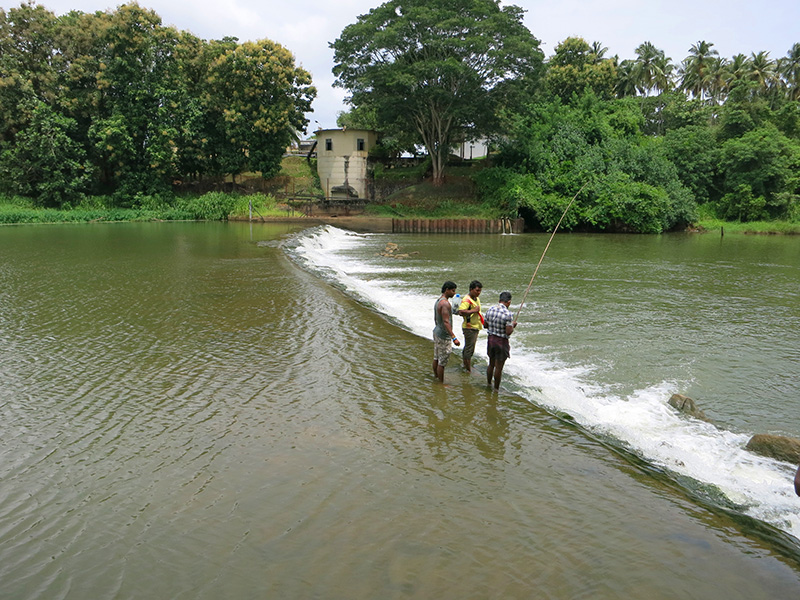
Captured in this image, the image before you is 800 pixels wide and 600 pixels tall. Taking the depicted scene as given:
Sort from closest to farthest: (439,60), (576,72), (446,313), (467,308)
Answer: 1. (446,313)
2. (467,308)
3. (439,60)
4. (576,72)

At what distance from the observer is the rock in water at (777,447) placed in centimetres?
660

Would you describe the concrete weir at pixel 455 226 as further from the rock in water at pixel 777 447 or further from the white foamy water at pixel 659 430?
the rock in water at pixel 777 447

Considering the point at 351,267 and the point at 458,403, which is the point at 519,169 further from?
the point at 458,403

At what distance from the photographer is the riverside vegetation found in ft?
138

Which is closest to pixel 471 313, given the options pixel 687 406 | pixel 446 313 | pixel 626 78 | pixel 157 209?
pixel 446 313

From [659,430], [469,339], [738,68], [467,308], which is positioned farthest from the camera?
[738,68]

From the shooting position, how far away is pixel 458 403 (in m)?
8.31

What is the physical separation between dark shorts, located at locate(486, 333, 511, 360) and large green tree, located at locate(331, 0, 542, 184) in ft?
116

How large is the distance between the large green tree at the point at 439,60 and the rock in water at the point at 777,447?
37.2 m

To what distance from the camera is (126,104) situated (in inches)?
1989

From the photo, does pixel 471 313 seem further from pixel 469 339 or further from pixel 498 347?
pixel 498 347

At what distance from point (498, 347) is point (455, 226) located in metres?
33.5

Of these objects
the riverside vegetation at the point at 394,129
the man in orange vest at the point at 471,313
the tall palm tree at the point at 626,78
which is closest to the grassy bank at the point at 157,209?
the riverside vegetation at the point at 394,129

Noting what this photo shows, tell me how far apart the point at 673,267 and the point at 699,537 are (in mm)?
20557
